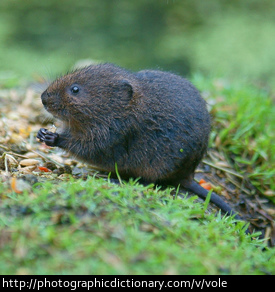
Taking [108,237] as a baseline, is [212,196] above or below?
below

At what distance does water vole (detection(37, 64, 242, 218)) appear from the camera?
14.9 ft

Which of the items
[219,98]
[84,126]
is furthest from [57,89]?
[219,98]

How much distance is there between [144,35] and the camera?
47.3ft

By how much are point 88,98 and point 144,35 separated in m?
10.4

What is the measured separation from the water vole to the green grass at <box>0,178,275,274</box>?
2.87 feet

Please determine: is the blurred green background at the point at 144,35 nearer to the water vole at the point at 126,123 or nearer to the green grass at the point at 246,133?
the green grass at the point at 246,133

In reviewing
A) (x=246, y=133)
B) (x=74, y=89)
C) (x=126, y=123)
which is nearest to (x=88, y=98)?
(x=74, y=89)

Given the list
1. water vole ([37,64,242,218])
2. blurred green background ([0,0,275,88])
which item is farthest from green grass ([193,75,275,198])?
blurred green background ([0,0,275,88])

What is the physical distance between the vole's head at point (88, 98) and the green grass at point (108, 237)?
99 centimetres

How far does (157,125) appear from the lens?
4605 mm

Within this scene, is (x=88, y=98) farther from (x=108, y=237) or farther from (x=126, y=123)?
(x=108, y=237)

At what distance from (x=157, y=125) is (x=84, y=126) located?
0.77 m

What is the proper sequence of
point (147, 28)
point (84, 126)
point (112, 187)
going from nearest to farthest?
1. point (112, 187)
2. point (84, 126)
3. point (147, 28)

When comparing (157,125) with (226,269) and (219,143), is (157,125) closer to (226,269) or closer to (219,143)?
(219,143)
